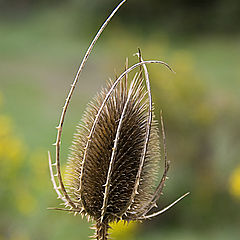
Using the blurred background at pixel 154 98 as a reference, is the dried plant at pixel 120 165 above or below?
below

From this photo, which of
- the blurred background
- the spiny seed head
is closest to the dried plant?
the spiny seed head

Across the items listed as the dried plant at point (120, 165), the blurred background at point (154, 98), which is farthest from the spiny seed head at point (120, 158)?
the blurred background at point (154, 98)

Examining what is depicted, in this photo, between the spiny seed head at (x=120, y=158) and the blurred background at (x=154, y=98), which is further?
the blurred background at (x=154, y=98)

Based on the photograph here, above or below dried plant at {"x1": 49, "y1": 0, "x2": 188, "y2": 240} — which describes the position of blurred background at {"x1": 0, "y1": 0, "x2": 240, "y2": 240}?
above

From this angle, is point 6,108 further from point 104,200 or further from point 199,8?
point 104,200

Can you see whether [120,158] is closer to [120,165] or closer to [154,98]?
[120,165]

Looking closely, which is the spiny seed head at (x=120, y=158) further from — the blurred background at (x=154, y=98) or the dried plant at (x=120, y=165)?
the blurred background at (x=154, y=98)

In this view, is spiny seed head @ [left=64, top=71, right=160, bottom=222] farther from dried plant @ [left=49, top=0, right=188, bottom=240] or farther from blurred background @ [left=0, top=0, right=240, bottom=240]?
blurred background @ [left=0, top=0, right=240, bottom=240]

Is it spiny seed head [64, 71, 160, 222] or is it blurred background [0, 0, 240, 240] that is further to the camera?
blurred background [0, 0, 240, 240]

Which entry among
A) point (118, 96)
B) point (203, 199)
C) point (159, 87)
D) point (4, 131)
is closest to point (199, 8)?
point (159, 87)
